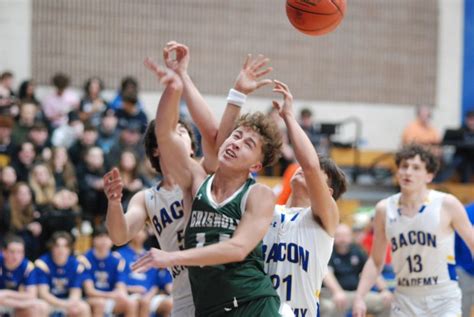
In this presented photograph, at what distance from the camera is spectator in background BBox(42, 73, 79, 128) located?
13725mm

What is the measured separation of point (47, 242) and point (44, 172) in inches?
43.4

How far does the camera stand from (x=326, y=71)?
17.8 metres

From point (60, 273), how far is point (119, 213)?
503cm

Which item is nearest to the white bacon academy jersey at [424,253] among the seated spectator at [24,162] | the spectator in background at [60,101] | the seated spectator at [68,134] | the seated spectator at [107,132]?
the seated spectator at [24,162]

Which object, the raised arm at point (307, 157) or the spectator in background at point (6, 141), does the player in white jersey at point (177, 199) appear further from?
the spectator in background at point (6, 141)

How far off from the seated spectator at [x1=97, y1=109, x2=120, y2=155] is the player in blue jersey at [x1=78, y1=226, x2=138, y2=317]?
101 inches

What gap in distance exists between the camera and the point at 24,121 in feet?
41.4

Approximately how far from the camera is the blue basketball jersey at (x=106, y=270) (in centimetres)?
1034

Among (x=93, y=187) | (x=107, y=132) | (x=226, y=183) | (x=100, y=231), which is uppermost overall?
(x=226, y=183)

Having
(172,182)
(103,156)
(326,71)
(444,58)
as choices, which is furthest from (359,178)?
(172,182)

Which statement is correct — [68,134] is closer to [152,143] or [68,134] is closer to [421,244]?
[421,244]

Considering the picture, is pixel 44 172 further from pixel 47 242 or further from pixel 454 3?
pixel 454 3

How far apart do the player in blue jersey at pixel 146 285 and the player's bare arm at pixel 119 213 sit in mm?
4631

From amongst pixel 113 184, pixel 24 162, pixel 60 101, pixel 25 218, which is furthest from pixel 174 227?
pixel 60 101
